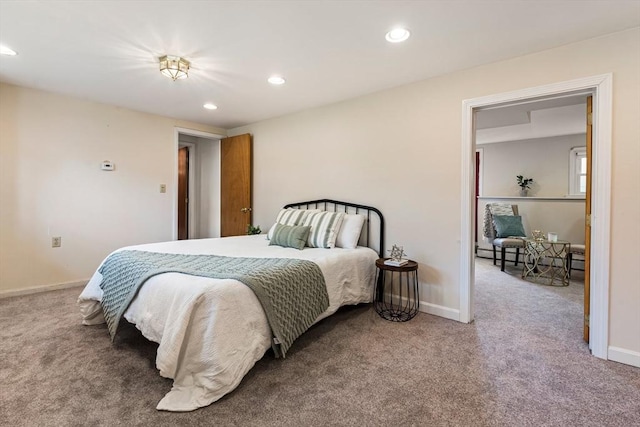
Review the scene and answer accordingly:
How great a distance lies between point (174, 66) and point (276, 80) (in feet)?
2.97

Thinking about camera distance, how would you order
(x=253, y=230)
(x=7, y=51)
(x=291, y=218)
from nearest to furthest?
1. (x=7, y=51)
2. (x=291, y=218)
3. (x=253, y=230)

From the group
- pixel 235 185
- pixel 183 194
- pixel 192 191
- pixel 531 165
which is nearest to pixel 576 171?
pixel 531 165

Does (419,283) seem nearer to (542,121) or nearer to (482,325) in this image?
(482,325)

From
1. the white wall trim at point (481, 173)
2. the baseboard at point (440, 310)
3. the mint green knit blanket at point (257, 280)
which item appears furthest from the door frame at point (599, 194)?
the white wall trim at point (481, 173)

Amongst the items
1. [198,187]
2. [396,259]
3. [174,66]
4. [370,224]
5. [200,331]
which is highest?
[174,66]

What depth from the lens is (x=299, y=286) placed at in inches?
83.2

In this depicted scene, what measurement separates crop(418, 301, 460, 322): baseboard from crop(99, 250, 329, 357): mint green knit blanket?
110 cm

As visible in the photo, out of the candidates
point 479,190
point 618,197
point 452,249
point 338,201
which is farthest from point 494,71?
point 479,190

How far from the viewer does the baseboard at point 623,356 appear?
6.38 feet

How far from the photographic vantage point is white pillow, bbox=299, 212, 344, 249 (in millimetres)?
3002

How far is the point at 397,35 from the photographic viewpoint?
6.81ft

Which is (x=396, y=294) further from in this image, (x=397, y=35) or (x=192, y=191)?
(x=192, y=191)

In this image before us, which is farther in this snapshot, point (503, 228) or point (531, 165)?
point (531, 165)

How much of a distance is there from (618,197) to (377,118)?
2.05 meters
